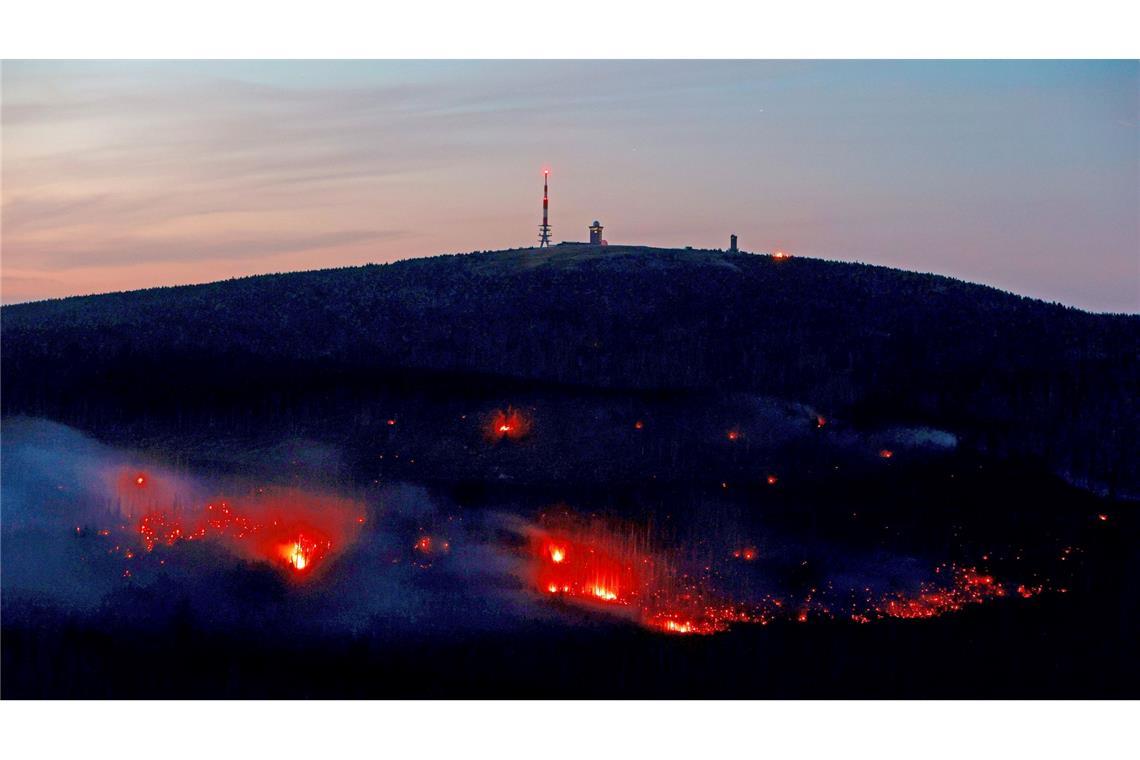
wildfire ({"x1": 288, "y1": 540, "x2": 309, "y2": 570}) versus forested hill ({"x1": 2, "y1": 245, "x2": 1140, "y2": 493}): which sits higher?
forested hill ({"x1": 2, "y1": 245, "x2": 1140, "y2": 493})

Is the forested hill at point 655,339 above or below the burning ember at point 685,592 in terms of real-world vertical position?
above

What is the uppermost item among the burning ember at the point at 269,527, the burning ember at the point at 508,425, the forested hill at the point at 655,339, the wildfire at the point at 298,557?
the forested hill at the point at 655,339

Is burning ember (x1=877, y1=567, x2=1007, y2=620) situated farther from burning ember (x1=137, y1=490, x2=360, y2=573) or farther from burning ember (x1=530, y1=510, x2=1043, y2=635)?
burning ember (x1=137, y1=490, x2=360, y2=573)

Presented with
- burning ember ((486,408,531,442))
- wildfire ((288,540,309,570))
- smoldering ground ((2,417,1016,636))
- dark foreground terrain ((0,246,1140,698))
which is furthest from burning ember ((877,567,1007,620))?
burning ember ((486,408,531,442))

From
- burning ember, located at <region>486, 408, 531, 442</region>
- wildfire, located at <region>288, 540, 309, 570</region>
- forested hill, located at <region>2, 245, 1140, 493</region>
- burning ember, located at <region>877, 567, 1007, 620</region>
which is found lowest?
burning ember, located at <region>877, 567, 1007, 620</region>

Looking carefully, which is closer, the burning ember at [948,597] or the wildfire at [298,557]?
the burning ember at [948,597]

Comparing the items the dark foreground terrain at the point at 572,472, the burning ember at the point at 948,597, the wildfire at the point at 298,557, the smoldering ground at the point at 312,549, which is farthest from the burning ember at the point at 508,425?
the burning ember at the point at 948,597

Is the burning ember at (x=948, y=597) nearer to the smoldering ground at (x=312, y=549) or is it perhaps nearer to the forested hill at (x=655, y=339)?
the smoldering ground at (x=312, y=549)

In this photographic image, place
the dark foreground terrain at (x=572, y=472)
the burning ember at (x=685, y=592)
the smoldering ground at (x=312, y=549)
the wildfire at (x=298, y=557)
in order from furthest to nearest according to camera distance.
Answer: the wildfire at (x=298, y=557)
the burning ember at (x=685, y=592)
the smoldering ground at (x=312, y=549)
the dark foreground terrain at (x=572, y=472)
